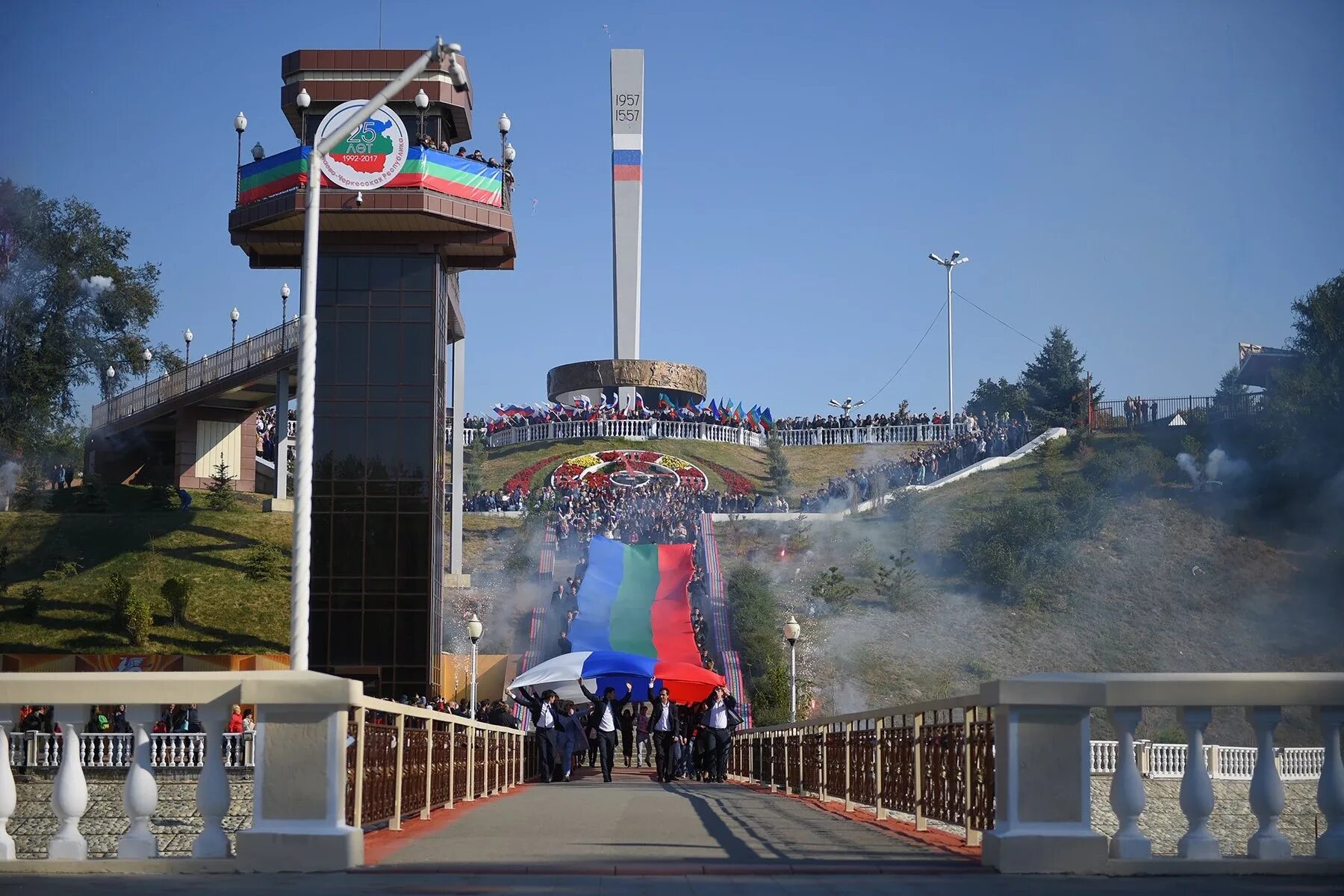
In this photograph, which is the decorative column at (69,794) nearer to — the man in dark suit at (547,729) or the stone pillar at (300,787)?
the stone pillar at (300,787)

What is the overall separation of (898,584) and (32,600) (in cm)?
2642

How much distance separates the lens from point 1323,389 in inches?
2224

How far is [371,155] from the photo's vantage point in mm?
31656

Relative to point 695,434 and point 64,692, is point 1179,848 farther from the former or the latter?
point 695,434

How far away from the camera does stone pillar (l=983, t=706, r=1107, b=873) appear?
873 centimetres

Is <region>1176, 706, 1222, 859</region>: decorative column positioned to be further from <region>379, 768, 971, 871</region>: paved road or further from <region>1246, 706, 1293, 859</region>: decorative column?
<region>379, 768, 971, 871</region>: paved road

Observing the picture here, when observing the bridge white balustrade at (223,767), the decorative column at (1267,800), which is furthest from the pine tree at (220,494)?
the decorative column at (1267,800)

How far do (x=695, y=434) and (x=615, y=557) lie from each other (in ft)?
98.6

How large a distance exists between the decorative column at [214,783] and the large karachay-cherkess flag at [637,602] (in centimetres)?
2943

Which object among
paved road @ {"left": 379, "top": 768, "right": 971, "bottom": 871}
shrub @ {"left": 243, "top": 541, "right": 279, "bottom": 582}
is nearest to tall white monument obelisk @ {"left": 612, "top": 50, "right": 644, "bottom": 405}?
shrub @ {"left": 243, "top": 541, "right": 279, "bottom": 582}

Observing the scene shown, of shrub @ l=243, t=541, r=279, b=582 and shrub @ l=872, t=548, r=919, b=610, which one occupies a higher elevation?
shrub @ l=243, t=541, r=279, b=582

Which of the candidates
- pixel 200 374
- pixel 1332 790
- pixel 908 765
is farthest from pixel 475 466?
pixel 1332 790

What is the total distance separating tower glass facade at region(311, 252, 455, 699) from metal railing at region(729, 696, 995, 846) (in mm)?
15629

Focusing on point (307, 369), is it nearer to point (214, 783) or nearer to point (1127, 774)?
point (214, 783)
